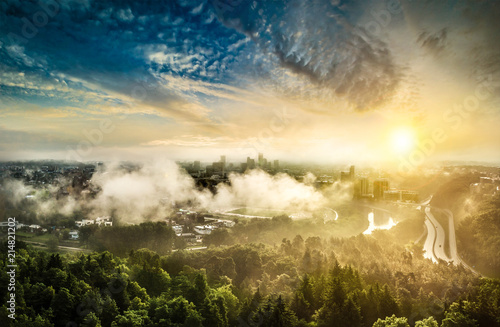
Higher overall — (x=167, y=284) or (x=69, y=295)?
(x=69, y=295)

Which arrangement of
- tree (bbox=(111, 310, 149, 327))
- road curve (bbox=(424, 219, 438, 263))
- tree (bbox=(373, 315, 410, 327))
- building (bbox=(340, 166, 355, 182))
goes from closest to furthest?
tree (bbox=(373, 315, 410, 327)) → tree (bbox=(111, 310, 149, 327)) → road curve (bbox=(424, 219, 438, 263)) → building (bbox=(340, 166, 355, 182))

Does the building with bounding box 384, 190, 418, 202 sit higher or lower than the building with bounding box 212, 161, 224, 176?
lower

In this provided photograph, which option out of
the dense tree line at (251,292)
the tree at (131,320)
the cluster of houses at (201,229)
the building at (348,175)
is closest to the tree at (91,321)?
the dense tree line at (251,292)

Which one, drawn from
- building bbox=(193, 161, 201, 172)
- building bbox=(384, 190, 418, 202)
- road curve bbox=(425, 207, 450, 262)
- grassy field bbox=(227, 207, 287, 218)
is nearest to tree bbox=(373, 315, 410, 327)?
road curve bbox=(425, 207, 450, 262)

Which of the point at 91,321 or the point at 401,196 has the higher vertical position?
the point at 401,196

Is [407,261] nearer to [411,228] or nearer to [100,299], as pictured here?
[411,228]

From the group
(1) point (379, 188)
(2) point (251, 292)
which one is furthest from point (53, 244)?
(1) point (379, 188)

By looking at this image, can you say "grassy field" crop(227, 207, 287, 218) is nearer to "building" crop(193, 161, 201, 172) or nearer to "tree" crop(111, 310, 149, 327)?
"building" crop(193, 161, 201, 172)

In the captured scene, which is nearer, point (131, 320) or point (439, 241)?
point (131, 320)

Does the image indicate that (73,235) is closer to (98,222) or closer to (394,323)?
(98,222)

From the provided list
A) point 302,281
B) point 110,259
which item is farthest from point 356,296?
point 110,259

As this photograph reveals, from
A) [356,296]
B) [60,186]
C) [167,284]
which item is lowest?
[167,284]
